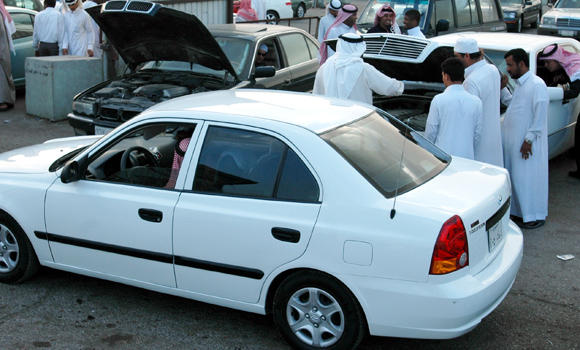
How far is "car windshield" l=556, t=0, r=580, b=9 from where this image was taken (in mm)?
19091

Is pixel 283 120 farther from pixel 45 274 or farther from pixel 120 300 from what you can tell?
pixel 45 274

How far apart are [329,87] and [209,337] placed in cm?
316

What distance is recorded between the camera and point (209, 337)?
4.69 metres

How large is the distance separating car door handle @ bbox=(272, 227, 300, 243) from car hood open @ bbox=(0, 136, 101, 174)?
1901mm

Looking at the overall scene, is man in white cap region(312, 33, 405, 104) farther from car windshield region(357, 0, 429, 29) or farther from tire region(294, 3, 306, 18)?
tire region(294, 3, 306, 18)

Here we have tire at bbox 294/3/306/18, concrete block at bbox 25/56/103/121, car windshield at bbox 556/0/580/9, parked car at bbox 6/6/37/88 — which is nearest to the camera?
concrete block at bbox 25/56/103/121

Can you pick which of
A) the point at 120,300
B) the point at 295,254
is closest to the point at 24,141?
the point at 120,300

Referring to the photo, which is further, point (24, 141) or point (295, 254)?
point (24, 141)

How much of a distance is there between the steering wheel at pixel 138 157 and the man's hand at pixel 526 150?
11.8 feet

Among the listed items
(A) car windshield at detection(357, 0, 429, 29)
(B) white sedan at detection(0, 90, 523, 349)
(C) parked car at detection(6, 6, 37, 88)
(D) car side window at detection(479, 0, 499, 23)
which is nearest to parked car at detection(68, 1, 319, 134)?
(B) white sedan at detection(0, 90, 523, 349)

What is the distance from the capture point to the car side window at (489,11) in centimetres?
1401

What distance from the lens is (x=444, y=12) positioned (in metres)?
13.0

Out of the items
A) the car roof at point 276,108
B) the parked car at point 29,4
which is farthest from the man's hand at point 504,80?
the parked car at point 29,4

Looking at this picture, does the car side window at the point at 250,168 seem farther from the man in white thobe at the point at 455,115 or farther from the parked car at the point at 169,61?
the parked car at the point at 169,61
